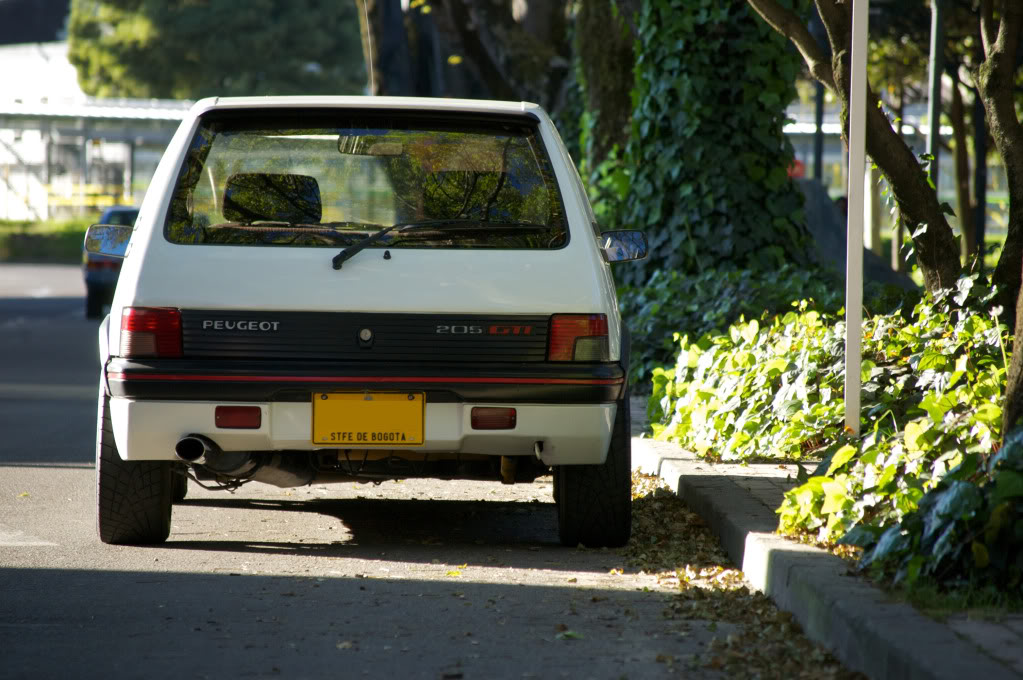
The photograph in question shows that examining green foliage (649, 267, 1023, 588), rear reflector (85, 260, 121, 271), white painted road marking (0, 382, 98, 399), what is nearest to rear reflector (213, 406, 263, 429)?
green foliage (649, 267, 1023, 588)

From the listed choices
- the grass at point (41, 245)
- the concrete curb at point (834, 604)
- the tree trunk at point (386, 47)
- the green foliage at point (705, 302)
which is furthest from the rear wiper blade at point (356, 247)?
the grass at point (41, 245)

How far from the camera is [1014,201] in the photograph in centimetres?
720

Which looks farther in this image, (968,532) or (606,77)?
(606,77)

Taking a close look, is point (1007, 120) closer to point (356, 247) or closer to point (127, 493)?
point (356, 247)

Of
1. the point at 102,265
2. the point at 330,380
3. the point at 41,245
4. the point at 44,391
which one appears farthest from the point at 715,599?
the point at 41,245

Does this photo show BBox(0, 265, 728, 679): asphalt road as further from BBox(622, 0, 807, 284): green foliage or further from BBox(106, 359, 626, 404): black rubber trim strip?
BBox(622, 0, 807, 284): green foliage

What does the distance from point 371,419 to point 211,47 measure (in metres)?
51.3

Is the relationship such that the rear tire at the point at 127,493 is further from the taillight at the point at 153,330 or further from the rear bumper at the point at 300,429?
the taillight at the point at 153,330

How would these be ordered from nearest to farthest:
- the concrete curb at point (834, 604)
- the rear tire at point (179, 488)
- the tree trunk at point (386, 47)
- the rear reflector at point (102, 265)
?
the concrete curb at point (834, 604) < the rear tire at point (179, 488) < the rear reflector at point (102, 265) < the tree trunk at point (386, 47)

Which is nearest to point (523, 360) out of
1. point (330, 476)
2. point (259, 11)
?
point (330, 476)

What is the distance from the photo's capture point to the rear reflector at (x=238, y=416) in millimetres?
5273

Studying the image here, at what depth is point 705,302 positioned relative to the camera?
1072 cm

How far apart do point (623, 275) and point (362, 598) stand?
809 cm

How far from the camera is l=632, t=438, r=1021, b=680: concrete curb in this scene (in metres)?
3.60
